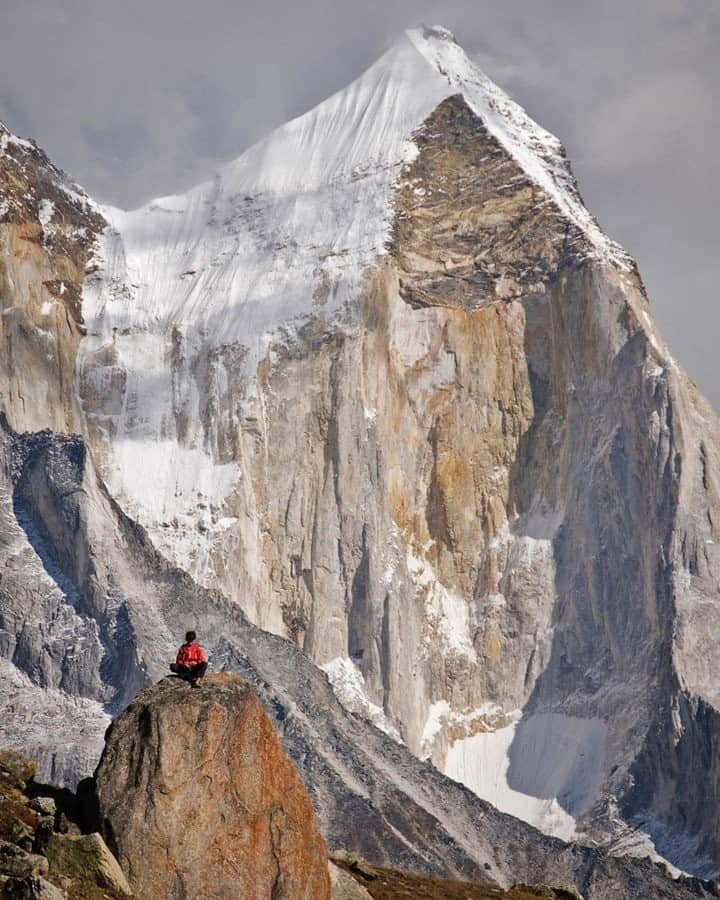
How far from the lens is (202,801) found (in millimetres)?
30141

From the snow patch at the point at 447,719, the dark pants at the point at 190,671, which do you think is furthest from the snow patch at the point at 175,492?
the dark pants at the point at 190,671

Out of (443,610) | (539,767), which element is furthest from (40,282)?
(539,767)

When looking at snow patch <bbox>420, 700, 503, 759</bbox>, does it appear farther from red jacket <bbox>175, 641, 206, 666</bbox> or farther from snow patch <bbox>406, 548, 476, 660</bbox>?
red jacket <bbox>175, 641, 206, 666</bbox>

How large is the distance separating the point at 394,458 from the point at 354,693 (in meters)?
20.4

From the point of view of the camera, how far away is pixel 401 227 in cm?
14238

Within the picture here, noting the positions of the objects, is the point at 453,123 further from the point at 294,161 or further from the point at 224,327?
the point at 224,327

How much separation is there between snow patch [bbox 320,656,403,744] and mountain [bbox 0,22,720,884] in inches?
11.0

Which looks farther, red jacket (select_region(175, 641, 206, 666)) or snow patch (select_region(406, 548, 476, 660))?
snow patch (select_region(406, 548, 476, 660))

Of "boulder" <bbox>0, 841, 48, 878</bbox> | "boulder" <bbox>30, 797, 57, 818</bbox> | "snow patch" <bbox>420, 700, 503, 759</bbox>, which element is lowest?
"boulder" <bbox>0, 841, 48, 878</bbox>

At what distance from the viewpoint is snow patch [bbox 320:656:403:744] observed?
4678 inches

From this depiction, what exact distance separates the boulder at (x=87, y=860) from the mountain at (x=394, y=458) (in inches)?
3042

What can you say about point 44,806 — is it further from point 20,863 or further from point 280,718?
point 280,718

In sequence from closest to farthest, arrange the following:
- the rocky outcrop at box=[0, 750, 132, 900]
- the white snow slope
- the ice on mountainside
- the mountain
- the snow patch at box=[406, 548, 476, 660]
A: the rocky outcrop at box=[0, 750, 132, 900]
the mountain
the snow patch at box=[406, 548, 476, 660]
the white snow slope
the ice on mountainside

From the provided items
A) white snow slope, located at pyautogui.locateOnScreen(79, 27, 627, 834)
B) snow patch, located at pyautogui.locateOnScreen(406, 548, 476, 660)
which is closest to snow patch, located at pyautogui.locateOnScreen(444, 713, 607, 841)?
white snow slope, located at pyautogui.locateOnScreen(79, 27, 627, 834)
